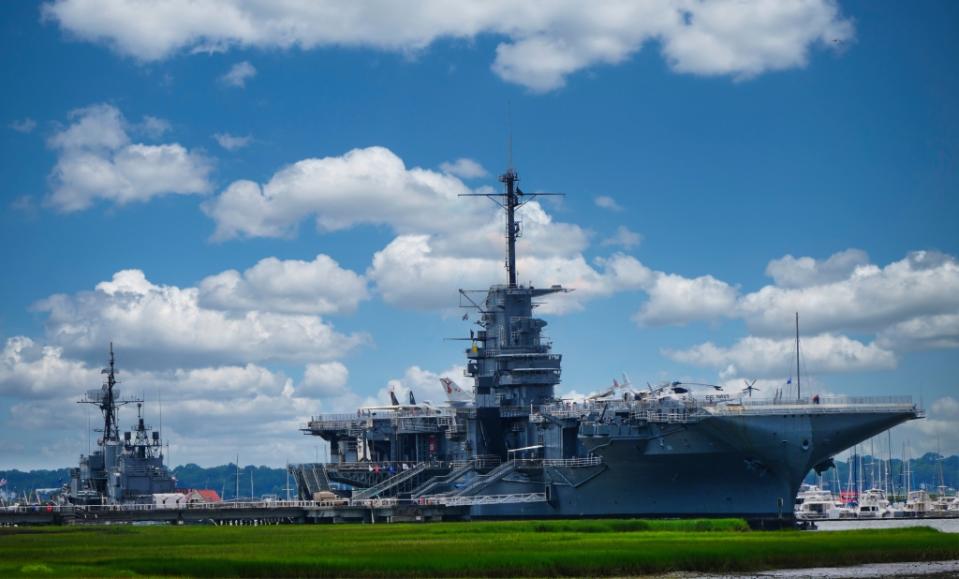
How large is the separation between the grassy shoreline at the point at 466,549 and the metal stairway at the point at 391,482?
13.3 metres

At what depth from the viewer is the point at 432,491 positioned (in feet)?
268

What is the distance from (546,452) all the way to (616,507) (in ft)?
18.3

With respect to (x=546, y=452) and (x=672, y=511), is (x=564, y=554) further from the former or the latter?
(x=546, y=452)

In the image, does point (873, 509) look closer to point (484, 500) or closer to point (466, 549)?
point (484, 500)

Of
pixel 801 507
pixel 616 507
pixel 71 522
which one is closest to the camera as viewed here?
pixel 616 507

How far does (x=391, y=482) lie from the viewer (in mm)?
83938

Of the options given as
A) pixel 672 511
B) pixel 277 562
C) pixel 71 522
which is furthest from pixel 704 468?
pixel 71 522

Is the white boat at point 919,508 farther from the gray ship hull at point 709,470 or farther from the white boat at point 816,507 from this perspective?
the gray ship hull at point 709,470

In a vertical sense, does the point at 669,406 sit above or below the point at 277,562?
above

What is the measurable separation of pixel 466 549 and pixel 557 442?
77.4ft

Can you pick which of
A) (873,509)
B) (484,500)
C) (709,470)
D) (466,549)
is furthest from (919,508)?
(466,549)

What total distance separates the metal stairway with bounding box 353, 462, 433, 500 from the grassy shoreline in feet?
43.5

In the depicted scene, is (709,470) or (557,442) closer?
(709,470)

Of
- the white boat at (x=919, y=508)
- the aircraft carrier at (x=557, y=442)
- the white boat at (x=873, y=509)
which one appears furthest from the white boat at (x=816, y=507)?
the aircraft carrier at (x=557, y=442)
